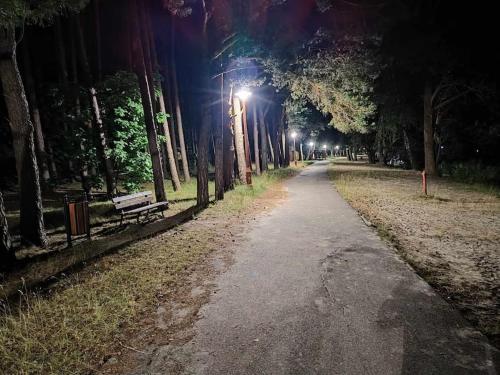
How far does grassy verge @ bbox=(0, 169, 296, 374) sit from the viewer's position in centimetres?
341

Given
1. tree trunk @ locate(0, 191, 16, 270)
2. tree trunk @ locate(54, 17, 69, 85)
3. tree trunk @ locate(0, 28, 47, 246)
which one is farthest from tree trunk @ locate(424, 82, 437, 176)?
tree trunk @ locate(0, 191, 16, 270)

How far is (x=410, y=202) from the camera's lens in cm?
1191

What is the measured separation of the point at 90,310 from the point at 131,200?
268 inches

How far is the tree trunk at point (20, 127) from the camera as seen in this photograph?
798 cm

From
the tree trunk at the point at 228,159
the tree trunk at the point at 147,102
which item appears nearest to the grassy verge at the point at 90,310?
the tree trunk at the point at 147,102

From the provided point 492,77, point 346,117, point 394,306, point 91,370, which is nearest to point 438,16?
point 492,77

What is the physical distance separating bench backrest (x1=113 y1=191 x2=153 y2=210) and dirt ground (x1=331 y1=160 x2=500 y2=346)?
7.37 meters

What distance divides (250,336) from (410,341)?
5.66 feet

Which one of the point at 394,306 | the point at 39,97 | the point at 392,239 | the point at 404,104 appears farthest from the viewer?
the point at 404,104

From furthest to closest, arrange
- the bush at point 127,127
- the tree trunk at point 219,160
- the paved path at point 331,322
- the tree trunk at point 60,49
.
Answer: the tree trunk at point 60,49, the bush at point 127,127, the tree trunk at point 219,160, the paved path at point 331,322

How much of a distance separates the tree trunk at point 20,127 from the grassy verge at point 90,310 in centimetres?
323

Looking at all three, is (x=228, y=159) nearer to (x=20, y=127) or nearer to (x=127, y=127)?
(x=127, y=127)

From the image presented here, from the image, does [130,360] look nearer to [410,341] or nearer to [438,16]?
[410,341]

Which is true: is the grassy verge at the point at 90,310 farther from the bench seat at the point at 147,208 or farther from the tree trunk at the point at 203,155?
the tree trunk at the point at 203,155
